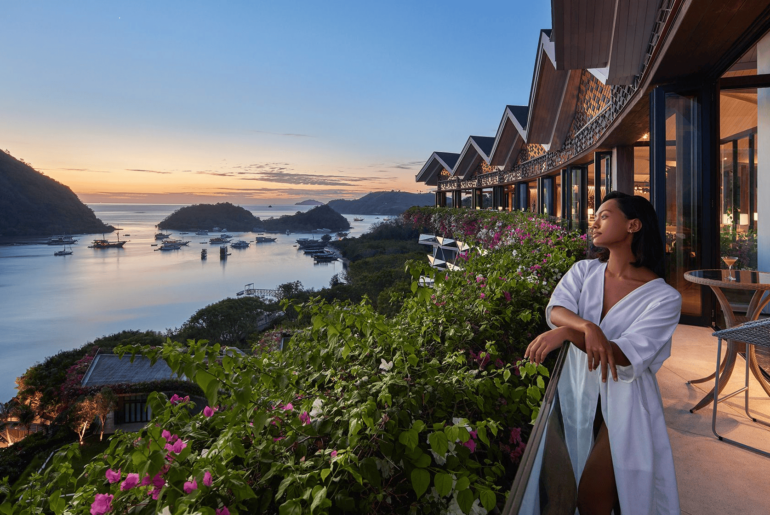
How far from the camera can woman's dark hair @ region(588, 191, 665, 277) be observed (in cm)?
A: 158

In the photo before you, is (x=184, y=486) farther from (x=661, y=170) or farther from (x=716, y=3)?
(x=661, y=170)

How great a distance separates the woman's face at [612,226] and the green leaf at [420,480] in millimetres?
1157

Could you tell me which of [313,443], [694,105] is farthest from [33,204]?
[313,443]

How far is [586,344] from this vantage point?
1342 millimetres

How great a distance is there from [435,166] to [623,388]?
33282 mm

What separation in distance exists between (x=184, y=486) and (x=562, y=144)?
1503 cm

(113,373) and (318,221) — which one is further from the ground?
(318,221)

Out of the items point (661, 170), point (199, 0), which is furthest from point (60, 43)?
point (661, 170)

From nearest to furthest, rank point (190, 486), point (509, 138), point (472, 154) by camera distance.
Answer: point (190, 486) → point (509, 138) → point (472, 154)

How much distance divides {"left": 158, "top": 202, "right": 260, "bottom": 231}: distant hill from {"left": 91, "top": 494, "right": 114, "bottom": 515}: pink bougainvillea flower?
103032 millimetres

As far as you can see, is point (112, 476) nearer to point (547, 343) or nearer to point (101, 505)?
point (101, 505)

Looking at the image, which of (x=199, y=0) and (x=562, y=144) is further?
(x=199, y=0)

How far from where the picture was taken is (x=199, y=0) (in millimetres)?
23609

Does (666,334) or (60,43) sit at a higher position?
(60,43)
